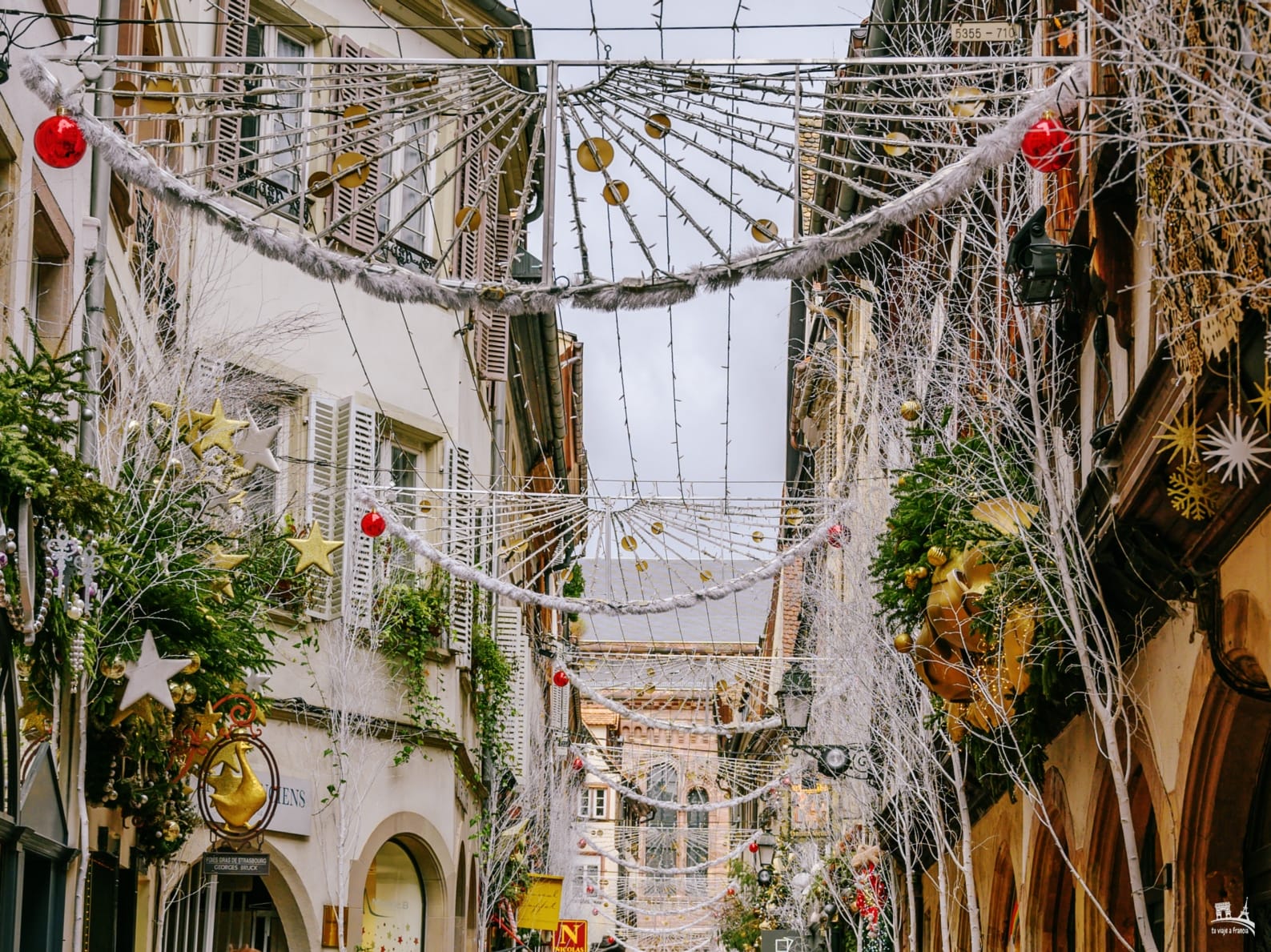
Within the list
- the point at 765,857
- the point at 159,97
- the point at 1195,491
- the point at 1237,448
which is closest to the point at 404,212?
the point at 159,97

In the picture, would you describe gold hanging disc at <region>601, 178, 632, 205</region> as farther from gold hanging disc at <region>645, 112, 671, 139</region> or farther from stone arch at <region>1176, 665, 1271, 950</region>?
stone arch at <region>1176, 665, 1271, 950</region>

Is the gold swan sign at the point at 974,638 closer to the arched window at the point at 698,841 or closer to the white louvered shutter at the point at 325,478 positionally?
the white louvered shutter at the point at 325,478

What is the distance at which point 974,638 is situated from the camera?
11.6 metres

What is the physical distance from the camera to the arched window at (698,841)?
85.2 metres

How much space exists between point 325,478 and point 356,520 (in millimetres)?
605

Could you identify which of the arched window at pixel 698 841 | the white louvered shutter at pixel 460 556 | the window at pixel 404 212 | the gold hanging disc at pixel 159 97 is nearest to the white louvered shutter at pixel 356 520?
the white louvered shutter at pixel 460 556

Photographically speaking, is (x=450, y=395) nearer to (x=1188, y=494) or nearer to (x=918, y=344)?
(x=918, y=344)

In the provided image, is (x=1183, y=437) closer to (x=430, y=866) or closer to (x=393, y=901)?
(x=430, y=866)

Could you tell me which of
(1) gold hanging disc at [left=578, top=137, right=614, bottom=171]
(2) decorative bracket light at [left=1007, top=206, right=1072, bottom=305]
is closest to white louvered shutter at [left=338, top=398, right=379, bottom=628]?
(2) decorative bracket light at [left=1007, top=206, right=1072, bottom=305]

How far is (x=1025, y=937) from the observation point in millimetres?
14469

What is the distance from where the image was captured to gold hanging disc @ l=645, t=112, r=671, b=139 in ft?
28.8

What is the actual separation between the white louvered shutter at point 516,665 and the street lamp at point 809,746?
7163 mm

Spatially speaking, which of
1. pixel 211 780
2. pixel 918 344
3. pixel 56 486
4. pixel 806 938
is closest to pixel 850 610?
pixel 918 344

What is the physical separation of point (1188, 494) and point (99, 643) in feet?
22.4
